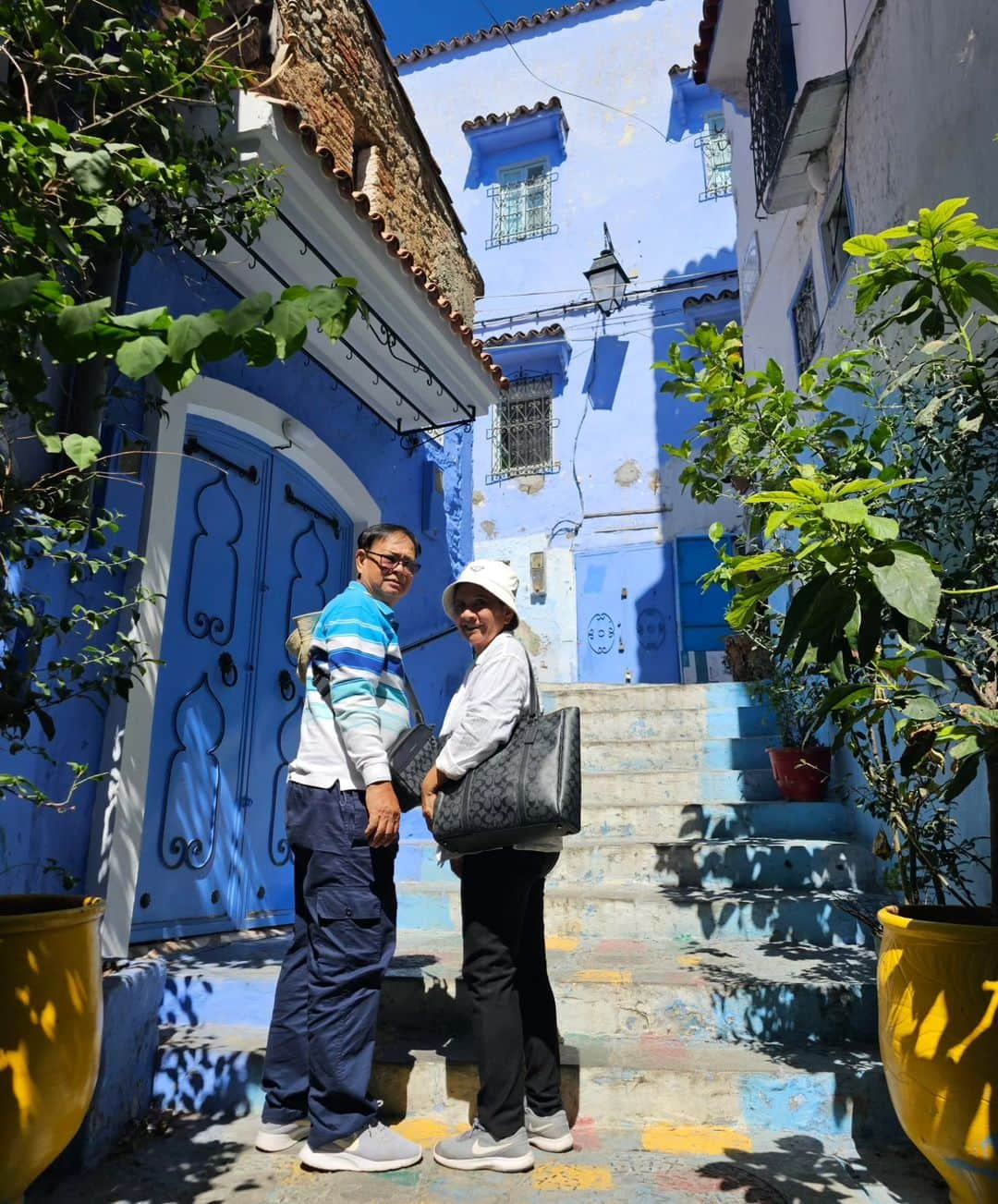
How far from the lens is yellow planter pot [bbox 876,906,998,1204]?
5.90ft

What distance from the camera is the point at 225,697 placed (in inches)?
161

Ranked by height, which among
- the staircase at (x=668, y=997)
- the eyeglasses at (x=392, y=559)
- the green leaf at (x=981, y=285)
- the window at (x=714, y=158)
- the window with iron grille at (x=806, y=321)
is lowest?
the staircase at (x=668, y=997)

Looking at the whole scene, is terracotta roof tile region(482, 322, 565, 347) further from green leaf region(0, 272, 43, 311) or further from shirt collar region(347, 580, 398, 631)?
green leaf region(0, 272, 43, 311)

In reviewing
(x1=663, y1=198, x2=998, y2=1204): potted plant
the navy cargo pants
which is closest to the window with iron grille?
(x1=663, y1=198, x2=998, y2=1204): potted plant

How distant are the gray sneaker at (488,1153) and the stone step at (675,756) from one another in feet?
10.6

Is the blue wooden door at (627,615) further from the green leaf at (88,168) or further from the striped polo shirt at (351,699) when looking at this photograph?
the green leaf at (88,168)

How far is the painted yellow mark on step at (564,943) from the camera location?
351 cm

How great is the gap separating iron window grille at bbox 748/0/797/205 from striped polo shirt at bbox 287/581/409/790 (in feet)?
13.9

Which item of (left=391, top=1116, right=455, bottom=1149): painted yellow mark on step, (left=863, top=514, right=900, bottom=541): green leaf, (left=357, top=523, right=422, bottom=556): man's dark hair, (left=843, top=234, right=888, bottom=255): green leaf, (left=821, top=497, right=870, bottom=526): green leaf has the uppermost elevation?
(left=843, top=234, right=888, bottom=255): green leaf

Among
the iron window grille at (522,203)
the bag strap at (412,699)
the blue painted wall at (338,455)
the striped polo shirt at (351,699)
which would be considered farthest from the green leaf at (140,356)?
the iron window grille at (522,203)

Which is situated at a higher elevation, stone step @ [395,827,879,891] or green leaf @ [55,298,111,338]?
green leaf @ [55,298,111,338]

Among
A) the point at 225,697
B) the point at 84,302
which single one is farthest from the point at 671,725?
the point at 84,302

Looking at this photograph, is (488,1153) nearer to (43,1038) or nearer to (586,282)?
(43,1038)

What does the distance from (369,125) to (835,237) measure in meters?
2.87
